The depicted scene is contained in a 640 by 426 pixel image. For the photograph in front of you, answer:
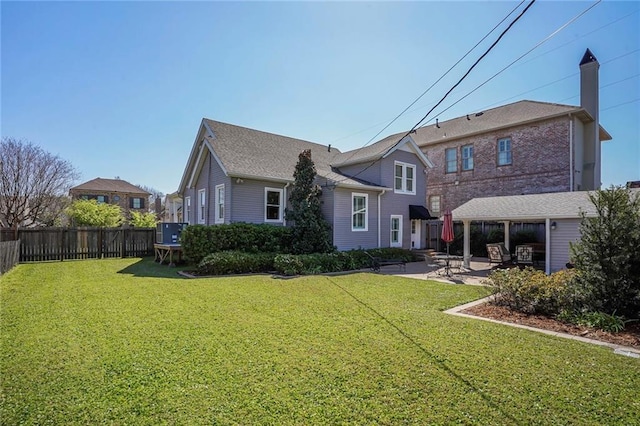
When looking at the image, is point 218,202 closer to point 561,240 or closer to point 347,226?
Answer: point 347,226

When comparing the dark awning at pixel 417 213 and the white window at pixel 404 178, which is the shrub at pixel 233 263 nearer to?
the white window at pixel 404 178

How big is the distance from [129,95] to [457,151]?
21.0m

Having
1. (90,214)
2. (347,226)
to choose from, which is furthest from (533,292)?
(90,214)

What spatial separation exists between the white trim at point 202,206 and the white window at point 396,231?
10.1m

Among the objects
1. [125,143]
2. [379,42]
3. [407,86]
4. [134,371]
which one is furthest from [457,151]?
[134,371]

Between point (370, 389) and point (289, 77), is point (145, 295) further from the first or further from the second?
point (289, 77)

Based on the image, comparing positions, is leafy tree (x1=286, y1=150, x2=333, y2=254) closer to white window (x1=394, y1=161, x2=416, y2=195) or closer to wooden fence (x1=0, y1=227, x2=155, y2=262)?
white window (x1=394, y1=161, x2=416, y2=195)

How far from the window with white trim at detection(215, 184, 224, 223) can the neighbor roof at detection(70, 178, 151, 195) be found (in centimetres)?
3557

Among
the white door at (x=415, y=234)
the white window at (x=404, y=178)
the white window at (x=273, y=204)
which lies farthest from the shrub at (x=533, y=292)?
the white door at (x=415, y=234)

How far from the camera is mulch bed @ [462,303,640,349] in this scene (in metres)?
5.51

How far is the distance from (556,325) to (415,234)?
13.9 m

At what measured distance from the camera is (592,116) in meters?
19.1

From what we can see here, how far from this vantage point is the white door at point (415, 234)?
1991cm

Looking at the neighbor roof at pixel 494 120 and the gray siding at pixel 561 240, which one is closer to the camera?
the gray siding at pixel 561 240
